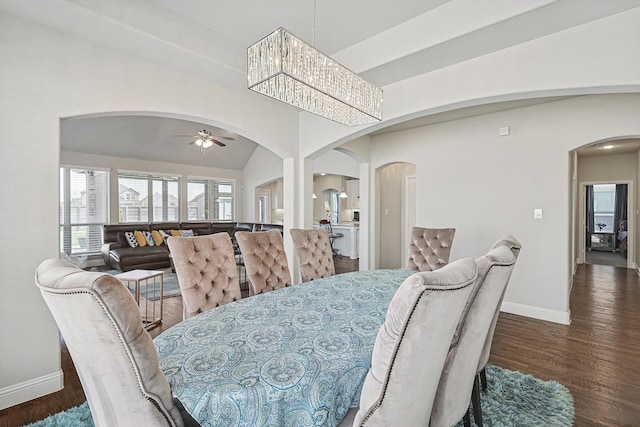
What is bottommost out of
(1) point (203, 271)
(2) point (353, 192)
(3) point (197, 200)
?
(1) point (203, 271)

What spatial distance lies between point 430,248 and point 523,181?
1.61 m

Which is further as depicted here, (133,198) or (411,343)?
(133,198)

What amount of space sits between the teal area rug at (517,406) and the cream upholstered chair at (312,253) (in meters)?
1.57

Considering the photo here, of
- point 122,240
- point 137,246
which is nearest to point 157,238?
point 137,246

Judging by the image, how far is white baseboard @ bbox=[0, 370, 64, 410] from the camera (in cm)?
209

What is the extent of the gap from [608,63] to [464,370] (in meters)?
2.38

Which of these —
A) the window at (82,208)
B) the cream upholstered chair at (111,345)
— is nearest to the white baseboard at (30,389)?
the cream upholstered chair at (111,345)

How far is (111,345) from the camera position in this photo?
3.05 feet

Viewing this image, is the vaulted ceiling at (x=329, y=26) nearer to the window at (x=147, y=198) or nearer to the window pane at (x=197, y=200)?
the window at (x=147, y=198)

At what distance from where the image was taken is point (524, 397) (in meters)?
2.15

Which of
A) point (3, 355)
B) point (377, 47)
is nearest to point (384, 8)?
point (377, 47)

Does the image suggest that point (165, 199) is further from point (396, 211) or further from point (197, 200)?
point (396, 211)

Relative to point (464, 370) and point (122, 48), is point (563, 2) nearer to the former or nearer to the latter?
point (464, 370)

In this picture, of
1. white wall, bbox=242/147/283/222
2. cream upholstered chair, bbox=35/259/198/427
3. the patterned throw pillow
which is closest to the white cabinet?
white wall, bbox=242/147/283/222
